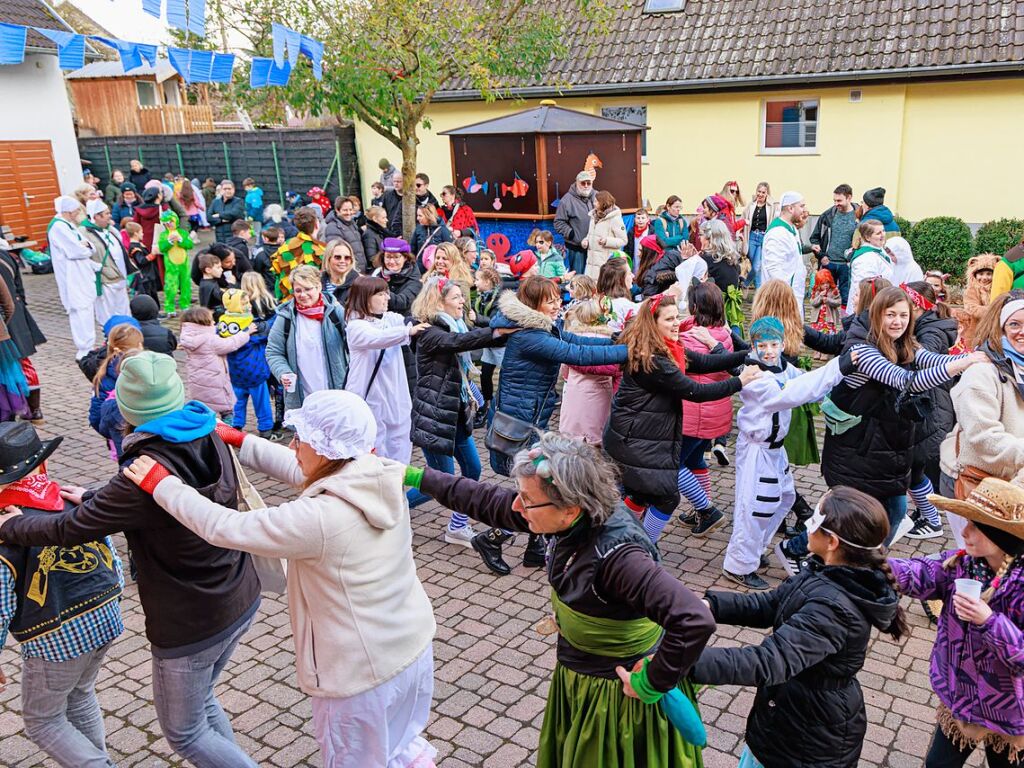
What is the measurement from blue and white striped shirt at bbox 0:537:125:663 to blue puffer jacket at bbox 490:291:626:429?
285 centimetres

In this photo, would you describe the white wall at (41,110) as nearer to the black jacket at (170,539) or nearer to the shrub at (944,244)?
the shrub at (944,244)

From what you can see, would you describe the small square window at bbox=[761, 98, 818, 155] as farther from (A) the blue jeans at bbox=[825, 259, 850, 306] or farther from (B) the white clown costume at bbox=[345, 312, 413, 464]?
(B) the white clown costume at bbox=[345, 312, 413, 464]

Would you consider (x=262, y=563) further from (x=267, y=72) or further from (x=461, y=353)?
(x=267, y=72)

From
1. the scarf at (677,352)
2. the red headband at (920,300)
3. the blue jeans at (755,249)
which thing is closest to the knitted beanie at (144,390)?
the scarf at (677,352)

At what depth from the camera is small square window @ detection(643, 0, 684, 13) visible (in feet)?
63.2

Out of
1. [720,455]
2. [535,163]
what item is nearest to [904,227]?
[535,163]

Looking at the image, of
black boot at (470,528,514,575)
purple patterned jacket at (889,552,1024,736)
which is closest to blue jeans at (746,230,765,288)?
black boot at (470,528,514,575)

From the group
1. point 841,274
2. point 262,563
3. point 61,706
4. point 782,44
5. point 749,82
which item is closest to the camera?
point 61,706

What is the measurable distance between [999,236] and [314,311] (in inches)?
516

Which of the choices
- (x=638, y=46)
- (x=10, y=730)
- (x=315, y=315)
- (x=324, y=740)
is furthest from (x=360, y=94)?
(x=324, y=740)

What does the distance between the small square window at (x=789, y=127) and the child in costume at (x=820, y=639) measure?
16410mm

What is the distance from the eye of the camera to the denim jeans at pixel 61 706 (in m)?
3.38

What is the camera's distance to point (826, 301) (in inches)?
433

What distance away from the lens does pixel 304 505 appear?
9.60ft
